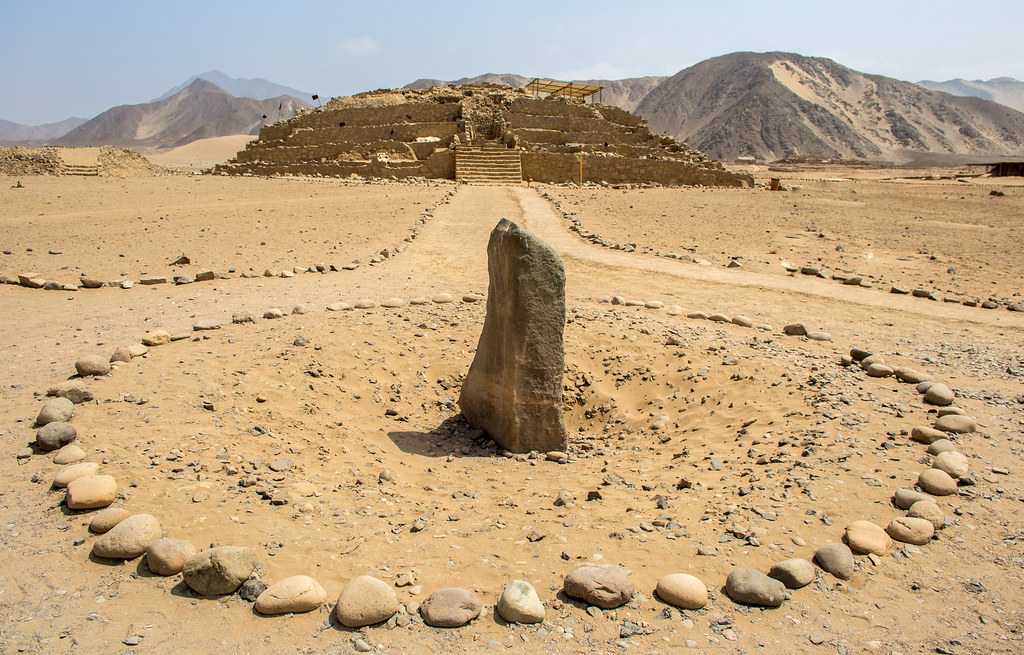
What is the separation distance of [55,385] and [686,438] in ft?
16.1

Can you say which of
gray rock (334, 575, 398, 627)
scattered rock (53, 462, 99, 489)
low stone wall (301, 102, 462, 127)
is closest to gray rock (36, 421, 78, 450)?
scattered rock (53, 462, 99, 489)

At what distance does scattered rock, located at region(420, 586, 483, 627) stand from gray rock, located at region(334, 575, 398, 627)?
5.9 inches

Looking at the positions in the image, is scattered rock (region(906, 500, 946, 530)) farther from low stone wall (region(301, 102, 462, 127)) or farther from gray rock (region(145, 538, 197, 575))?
low stone wall (region(301, 102, 462, 127))

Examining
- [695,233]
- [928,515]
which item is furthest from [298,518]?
[695,233]

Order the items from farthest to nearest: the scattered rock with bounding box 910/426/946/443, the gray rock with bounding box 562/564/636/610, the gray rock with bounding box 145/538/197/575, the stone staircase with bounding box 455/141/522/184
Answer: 1. the stone staircase with bounding box 455/141/522/184
2. the scattered rock with bounding box 910/426/946/443
3. the gray rock with bounding box 145/538/197/575
4. the gray rock with bounding box 562/564/636/610

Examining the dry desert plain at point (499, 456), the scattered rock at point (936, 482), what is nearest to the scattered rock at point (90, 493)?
the dry desert plain at point (499, 456)

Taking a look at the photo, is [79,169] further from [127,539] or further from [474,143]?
[127,539]

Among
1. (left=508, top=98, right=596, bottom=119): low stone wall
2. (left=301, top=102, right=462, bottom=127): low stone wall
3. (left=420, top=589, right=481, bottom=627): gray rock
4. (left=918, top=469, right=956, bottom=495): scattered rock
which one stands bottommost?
(left=420, top=589, right=481, bottom=627): gray rock

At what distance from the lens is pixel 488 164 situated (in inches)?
1013

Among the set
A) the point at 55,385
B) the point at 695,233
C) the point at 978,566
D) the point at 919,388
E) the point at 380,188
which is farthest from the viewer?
the point at 380,188

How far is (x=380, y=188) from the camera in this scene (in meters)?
20.7

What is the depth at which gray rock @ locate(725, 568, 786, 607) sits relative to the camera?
275 cm

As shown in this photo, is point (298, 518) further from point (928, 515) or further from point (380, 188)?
point (380, 188)

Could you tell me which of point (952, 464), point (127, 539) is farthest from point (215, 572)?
point (952, 464)
